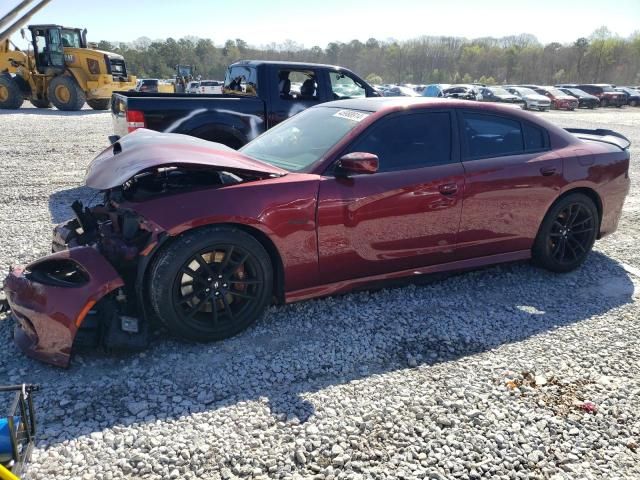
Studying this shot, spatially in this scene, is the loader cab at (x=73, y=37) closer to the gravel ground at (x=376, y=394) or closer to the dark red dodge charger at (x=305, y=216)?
the dark red dodge charger at (x=305, y=216)

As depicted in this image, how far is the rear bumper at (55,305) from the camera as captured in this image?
2855 mm

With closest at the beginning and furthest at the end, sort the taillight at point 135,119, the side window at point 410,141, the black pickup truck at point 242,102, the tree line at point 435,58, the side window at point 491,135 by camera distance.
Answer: the side window at point 410,141
the side window at point 491,135
the taillight at point 135,119
the black pickup truck at point 242,102
the tree line at point 435,58

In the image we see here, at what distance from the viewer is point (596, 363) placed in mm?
3211

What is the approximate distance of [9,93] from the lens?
65.1 ft

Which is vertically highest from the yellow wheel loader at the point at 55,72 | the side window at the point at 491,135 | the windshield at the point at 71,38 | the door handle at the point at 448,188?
the windshield at the point at 71,38

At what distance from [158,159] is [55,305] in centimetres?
105

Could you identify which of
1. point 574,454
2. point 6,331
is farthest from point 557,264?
point 6,331

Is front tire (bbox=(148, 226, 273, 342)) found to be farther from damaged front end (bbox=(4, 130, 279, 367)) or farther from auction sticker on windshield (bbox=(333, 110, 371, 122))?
auction sticker on windshield (bbox=(333, 110, 371, 122))

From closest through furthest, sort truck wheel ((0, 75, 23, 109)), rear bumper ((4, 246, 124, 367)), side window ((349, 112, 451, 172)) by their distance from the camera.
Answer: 1. rear bumper ((4, 246, 124, 367))
2. side window ((349, 112, 451, 172))
3. truck wheel ((0, 75, 23, 109))

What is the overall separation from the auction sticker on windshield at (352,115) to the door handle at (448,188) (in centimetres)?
79

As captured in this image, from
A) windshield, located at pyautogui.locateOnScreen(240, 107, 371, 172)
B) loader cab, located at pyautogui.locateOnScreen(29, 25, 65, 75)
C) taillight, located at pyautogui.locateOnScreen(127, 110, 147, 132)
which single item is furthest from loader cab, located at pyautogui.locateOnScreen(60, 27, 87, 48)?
windshield, located at pyautogui.locateOnScreen(240, 107, 371, 172)

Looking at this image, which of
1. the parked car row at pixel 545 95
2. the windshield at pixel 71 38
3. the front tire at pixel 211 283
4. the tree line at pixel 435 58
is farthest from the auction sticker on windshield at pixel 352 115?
the tree line at pixel 435 58

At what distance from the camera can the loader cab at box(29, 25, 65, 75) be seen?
1942 centimetres

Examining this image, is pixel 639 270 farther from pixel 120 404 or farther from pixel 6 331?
pixel 6 331
